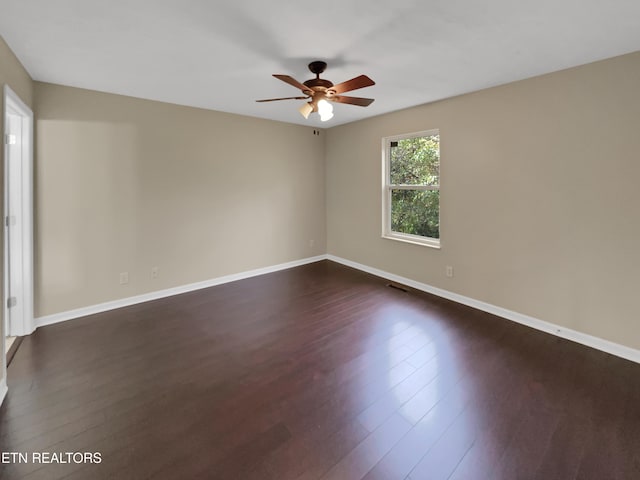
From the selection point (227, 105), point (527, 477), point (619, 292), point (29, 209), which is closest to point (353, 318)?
point (527, 477)

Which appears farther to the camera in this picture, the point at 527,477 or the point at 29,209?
the point at 29,209

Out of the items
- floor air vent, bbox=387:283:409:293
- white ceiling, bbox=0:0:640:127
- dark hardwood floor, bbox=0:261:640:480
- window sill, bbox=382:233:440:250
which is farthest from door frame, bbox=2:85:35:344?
window sill, bbox=382:233:440:250

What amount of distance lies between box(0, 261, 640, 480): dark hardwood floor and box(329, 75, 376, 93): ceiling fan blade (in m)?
2.15

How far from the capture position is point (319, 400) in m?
1.94

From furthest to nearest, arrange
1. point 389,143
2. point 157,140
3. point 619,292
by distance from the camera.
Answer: point 389,143 → point 157,140 → point 619,292

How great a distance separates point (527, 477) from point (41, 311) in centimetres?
415

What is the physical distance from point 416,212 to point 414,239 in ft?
1.26

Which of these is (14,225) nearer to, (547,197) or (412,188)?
(412,188)

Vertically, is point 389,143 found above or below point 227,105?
below

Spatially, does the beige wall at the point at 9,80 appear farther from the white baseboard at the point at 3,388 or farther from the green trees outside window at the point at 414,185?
the green trees outside window at the point at 414,185

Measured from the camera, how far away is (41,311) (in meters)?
2.96

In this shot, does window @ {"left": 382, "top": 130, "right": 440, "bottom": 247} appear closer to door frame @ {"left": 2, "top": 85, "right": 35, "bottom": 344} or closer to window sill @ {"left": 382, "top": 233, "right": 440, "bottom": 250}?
window sill @ {"left": 382, "top": 233, "right": 440, "bottom": 250}

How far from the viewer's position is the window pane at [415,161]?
3805 mm

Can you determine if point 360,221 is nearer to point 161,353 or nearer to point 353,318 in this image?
point 353,318
